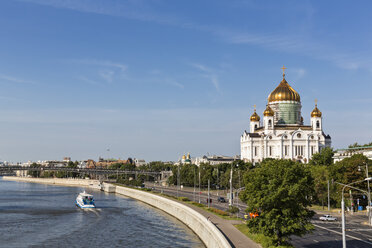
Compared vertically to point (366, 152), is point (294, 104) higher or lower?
higher

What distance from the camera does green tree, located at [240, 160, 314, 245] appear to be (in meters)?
40.3

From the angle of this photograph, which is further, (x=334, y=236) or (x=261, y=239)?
(x=334, y=236)

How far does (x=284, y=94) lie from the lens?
157m

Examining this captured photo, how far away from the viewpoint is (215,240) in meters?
44.5

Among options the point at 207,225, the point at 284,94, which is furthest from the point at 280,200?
the point at 284,94

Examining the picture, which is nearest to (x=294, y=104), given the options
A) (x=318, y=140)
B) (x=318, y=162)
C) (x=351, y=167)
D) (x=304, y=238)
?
(x=318, y=140)

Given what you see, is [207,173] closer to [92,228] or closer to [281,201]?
[92,228]

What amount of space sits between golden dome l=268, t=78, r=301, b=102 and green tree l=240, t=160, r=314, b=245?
116 meters

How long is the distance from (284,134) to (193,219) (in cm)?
9143

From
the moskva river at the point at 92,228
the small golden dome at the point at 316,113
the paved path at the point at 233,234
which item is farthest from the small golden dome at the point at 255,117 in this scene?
the paved path at the point at 233,234

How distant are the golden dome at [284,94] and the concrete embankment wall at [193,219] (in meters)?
67.2

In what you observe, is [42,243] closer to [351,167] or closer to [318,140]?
[351,167]

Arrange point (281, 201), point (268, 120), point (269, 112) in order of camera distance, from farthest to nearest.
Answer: point (269, 112), point (268, 120), point (281, 201)

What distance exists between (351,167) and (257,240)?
4453 centimetres
